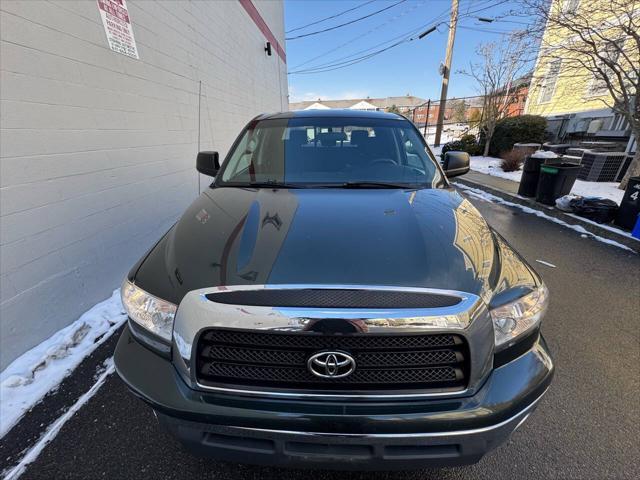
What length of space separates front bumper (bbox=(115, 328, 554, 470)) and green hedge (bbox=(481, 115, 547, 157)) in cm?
1498

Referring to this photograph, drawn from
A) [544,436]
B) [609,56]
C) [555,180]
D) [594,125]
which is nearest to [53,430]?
[544,436]

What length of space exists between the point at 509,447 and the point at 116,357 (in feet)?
6.72

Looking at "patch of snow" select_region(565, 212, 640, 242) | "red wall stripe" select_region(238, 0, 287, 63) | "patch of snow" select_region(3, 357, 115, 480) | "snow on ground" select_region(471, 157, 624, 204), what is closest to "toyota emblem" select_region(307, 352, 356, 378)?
"patch of snow" select_region(3, 357, 115, 480)

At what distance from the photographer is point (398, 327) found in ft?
3.70

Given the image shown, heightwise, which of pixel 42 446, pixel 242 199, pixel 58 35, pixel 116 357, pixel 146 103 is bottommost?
pixel 42 446

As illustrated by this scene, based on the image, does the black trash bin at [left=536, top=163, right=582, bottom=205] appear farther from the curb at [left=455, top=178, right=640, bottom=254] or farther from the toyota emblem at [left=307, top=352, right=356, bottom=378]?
the toyota emblem at [left=307, top=352, right=356, bottom=378]

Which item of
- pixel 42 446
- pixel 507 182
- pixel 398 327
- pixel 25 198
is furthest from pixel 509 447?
pixel 507 182

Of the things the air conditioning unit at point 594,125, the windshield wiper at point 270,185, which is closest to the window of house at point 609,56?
the air conditioning unit at point 594,125

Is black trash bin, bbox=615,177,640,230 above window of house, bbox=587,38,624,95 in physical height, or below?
below

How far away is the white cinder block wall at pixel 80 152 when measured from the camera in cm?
215

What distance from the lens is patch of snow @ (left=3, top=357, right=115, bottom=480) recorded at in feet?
5.26

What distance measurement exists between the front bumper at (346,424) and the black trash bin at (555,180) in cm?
637

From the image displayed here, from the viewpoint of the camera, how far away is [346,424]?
3.72 ft

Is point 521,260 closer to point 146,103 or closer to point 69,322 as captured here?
point 69,322
